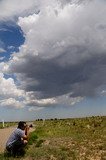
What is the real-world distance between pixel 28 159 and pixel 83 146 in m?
6.19

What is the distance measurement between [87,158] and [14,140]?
4.17 meters

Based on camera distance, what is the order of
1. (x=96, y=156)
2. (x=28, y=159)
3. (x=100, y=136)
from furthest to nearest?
(x=100, y=136) < (x=96, y=156) < (x=28, y=159)

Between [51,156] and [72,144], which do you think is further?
[72,144]

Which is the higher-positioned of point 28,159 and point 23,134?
point 23,134

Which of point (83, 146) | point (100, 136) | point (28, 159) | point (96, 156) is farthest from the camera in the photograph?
point (100, 136)

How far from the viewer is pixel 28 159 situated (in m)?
21.3

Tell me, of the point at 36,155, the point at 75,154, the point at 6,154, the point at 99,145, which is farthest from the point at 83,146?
the point at 6,154

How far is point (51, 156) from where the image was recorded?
2242 cm

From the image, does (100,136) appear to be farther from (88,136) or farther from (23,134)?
(23,134)

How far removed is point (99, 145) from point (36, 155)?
5.67 meters

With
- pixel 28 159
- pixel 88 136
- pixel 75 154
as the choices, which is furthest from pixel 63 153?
pixel 88 136

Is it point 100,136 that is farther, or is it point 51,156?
point 100,136

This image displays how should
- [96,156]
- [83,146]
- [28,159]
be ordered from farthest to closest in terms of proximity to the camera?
[83,146]
[96,156]
[28,159]

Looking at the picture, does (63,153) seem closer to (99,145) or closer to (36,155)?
(36,155)
